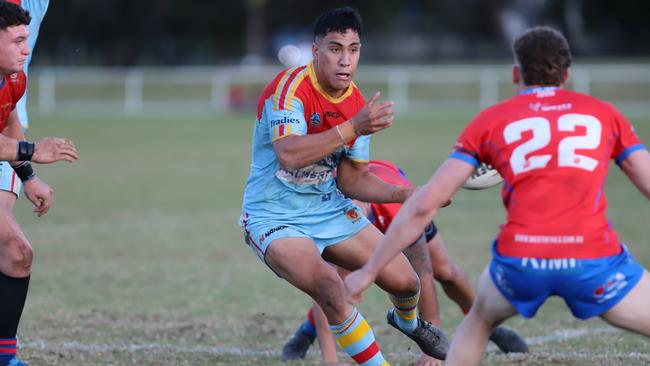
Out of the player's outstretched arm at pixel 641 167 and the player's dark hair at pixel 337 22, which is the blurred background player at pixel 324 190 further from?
the player's outstretched arm at pixel 641 167

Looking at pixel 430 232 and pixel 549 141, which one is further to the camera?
pixel 430 232

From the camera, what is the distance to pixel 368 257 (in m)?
5.37

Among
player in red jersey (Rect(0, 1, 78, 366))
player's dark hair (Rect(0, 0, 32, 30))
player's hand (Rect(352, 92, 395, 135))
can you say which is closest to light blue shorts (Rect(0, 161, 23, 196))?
player in red jersey (Rect(0, 1, 78, 366))

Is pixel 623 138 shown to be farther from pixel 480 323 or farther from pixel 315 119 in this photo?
pixel 315 119

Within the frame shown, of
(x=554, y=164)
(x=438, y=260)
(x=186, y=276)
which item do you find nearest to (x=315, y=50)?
(x=438, y=260)

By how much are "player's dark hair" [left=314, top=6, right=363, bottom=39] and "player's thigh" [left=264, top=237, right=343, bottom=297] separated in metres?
1.18

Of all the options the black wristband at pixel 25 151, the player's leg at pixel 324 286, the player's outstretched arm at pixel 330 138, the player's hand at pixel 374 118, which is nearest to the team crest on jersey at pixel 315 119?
the player's outstretched arm at pixel 330 138

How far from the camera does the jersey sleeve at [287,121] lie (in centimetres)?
518

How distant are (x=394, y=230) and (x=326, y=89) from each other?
1.51 metres

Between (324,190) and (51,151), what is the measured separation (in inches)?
59.5

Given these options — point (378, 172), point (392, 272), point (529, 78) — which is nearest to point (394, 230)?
point (529, 78)

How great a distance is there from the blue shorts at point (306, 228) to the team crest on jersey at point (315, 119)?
499mm

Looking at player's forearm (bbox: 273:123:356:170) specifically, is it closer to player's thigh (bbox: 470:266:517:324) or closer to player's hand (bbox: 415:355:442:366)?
player's thigh (bbox: 470:266:517:324)

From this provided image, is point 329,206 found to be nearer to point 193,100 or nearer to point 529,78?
point 529,78
